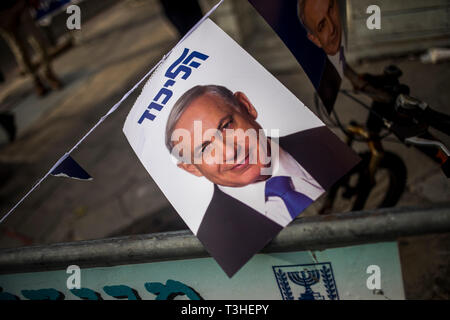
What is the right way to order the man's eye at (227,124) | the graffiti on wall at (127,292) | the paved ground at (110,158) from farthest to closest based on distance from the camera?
the paved ground at (110,158), the graffiti on wall at (127,292), the man's eye at (227,124)

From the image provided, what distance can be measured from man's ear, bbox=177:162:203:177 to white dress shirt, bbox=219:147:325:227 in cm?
10

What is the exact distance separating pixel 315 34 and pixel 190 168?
2.35ft

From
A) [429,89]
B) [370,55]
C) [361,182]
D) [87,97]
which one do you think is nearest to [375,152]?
[361,182]

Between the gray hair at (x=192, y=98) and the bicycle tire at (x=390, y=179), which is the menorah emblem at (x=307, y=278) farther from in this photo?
the bicycle tire at (x=390, y=179)

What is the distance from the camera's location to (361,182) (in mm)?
2570

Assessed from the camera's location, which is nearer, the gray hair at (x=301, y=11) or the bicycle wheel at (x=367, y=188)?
the gray hair at (x=301, y=11)

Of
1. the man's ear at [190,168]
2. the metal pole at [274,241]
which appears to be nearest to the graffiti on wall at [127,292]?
the metal pole at [274,241]

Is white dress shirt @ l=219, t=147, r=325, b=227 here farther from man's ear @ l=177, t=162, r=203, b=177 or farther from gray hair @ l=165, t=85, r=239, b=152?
gray hair @ l=165, t=85, r=239, b=152

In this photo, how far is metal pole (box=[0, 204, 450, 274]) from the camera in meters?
1.08

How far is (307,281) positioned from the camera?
4.41 feet

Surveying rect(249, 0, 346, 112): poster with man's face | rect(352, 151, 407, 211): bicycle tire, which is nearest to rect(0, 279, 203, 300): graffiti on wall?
rect(249, 0, 346, 112): poster with man's face

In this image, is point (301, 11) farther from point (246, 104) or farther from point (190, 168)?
point (190, 168)

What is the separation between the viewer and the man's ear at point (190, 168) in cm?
124

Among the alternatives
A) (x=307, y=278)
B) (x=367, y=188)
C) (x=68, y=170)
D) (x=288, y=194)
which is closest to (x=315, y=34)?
(x=288, y=194)
